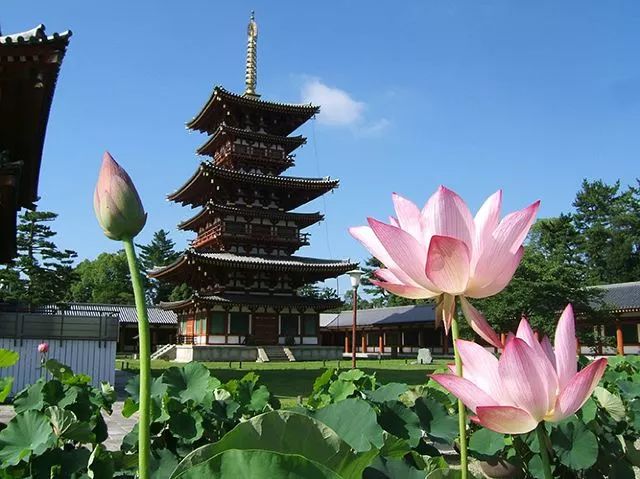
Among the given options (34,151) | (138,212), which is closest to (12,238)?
(34,151)

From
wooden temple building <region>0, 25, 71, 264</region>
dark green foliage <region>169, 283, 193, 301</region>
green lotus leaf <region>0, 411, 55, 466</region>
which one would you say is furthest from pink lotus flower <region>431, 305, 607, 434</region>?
dark green foliage <region>169, 283, 193, 301</region>

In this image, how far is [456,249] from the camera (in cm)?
79

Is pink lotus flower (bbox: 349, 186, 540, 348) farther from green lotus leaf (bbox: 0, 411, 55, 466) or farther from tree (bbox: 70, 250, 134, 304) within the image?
tree (bbox: 70, 250, 134, 304)

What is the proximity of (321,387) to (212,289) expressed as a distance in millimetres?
19970

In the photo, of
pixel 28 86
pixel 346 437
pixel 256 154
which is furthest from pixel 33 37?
pixel 256 154

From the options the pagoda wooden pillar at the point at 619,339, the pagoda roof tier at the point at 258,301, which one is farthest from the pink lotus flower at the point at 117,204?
the pagoda wooden pillar at the point at 619,339

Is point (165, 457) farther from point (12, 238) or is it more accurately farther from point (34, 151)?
point (12, 238)

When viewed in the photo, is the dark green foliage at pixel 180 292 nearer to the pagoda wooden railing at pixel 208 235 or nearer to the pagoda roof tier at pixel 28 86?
the pagoda wooden railing at pixel 208 235

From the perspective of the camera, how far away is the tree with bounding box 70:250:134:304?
44.4m

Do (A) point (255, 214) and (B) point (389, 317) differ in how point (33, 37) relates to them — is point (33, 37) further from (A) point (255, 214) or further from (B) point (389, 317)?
(B) point (389, 317)

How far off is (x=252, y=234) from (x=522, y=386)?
2134 centimetres

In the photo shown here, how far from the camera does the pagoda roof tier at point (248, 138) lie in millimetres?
22109

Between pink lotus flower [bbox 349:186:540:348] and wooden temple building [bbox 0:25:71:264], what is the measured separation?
23.3 feet

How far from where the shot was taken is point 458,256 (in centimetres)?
80
